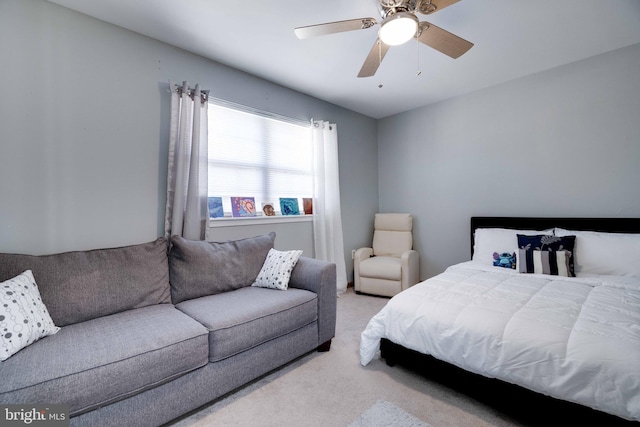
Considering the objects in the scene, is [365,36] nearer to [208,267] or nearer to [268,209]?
[268,209]

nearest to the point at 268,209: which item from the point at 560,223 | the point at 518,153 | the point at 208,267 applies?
the point at 208,267

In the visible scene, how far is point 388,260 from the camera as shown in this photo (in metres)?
3.59

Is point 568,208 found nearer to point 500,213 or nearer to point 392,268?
point 500,213

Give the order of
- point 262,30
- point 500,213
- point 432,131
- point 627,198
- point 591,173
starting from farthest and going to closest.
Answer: point 432,131, point 500,213, point 591,173, point 627,198, point 262,30

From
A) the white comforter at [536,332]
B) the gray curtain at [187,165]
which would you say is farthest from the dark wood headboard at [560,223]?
the gray curtain at [187,165]

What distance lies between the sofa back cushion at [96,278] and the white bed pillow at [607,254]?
3465 millimetres

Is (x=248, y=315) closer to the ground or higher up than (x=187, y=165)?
closer to the ground

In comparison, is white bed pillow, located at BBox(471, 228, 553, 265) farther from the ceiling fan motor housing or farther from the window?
the ceiling fan motor housing

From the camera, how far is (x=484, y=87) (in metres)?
3.31

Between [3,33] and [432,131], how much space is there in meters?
4.14

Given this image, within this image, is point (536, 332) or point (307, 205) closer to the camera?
point (536, 332)

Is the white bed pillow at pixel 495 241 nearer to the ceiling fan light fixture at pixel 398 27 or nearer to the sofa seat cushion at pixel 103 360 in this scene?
the ceiling fan light fixture at pixel 398 27

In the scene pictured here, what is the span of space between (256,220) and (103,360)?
179 cm

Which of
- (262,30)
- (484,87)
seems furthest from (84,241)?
(484,87)
